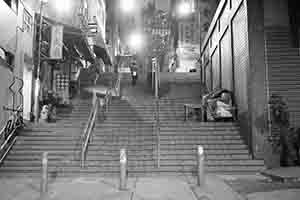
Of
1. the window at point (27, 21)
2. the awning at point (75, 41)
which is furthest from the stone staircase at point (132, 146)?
the awning at point (75, 41)

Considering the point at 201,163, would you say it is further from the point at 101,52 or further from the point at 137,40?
the point at 137,40

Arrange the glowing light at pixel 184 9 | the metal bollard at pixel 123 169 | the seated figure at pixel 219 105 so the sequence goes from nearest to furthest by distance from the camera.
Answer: the metal bollard at pixel 123 169 < the seated figure at pixel 219 105 < the glowing light at pixel 184 9

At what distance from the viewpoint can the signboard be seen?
13.1 metres

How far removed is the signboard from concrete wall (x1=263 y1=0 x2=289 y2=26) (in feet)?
28.3

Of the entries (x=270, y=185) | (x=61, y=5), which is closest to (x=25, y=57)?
(x=61, y=5)

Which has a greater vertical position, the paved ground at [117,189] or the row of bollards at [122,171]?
the row of bollards at [122,171]

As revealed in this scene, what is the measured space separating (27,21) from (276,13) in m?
9.76

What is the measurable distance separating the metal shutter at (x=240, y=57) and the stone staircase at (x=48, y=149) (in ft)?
19.5

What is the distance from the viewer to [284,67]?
31.4ft

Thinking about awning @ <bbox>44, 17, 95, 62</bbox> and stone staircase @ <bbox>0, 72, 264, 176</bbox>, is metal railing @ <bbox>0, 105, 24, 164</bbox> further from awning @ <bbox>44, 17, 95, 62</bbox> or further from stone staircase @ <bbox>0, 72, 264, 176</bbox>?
awning @ <bbox>44, 17, 95, 62</bbox>

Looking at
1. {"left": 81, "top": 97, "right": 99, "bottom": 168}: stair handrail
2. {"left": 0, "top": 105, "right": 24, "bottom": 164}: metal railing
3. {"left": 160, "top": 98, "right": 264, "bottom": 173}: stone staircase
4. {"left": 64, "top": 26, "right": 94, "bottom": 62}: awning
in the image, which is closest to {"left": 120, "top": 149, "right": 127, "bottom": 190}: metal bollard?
{"left": 160, "top": 98, "right": 264, "bottom": 173}: stone staircase

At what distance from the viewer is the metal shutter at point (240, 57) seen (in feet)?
33.2

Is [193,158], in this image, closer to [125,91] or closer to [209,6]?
[125,91]

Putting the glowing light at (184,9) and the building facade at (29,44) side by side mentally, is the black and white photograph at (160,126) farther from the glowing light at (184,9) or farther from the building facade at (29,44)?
the glowing light at (184,9)
